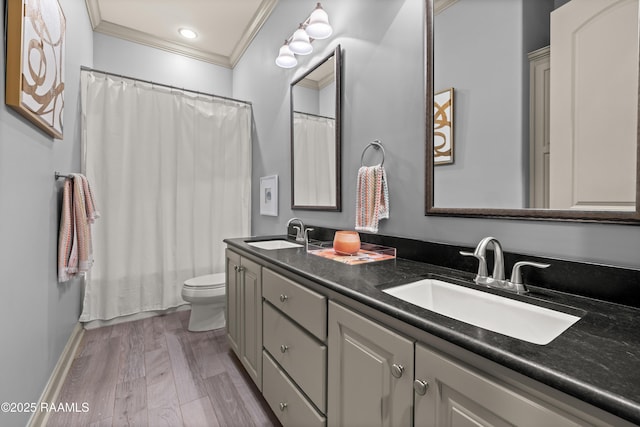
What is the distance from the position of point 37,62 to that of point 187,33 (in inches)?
88.6

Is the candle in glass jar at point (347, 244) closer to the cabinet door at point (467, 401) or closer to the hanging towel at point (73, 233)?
the cabinet door at point (467, 401)

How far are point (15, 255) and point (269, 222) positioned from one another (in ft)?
5.99

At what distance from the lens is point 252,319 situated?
1595 millimetres

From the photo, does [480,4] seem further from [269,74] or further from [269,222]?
[269,222]

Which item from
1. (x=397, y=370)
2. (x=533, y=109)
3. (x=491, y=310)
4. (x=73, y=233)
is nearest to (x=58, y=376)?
(x=73, y=233)

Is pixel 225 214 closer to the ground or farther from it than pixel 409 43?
closer to the ground

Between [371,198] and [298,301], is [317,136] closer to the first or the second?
[371,198]

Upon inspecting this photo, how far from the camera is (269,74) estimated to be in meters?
2.71

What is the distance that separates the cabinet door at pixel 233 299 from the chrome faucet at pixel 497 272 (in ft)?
4.28

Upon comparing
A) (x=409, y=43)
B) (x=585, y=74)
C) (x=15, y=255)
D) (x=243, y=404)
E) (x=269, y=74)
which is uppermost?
(x=269, y=74)

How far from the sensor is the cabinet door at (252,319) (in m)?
1.51

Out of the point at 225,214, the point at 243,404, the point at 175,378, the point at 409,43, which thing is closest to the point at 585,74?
the point at 409,43

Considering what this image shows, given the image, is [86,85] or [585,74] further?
[86,85]

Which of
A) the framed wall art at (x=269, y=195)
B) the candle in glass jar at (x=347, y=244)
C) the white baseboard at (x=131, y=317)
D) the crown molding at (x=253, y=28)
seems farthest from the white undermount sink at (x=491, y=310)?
the crown molding at (x=253, y=28)
